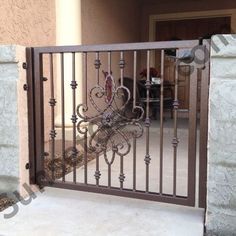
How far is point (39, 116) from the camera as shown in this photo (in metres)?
2.24

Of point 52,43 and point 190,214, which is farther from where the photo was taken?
point 52,43

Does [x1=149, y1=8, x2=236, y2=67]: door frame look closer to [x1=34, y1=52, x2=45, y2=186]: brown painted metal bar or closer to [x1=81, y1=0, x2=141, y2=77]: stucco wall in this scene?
[x1=81, y1=0, x2=141, y2=77]: stucco wall

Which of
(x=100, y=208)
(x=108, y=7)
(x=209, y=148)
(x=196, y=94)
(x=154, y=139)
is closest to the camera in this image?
(x=209, y=148)

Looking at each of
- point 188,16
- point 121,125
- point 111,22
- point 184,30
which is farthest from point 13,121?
point 184,30

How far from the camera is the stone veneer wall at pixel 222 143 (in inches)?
64.6

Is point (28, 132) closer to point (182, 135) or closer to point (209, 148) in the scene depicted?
point (209, 148)

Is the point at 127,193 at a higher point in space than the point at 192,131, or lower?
lower

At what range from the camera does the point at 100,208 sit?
207 cm

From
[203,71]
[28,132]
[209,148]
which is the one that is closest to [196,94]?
[203,71]

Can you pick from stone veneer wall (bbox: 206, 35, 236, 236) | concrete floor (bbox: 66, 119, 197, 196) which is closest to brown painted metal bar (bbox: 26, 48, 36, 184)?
concrete floor (bbox: 66, 119, 197, 196)

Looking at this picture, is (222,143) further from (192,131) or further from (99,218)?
(99,218)

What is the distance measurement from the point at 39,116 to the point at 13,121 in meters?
0.18

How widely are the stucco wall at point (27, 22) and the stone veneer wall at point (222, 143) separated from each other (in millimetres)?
1925

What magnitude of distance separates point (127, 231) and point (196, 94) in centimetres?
85
